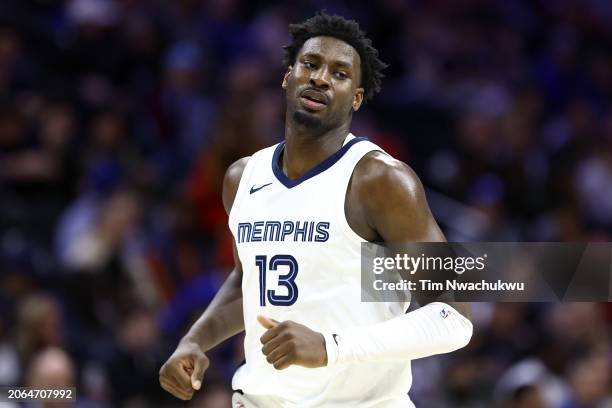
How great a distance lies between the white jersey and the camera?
13.8 ft

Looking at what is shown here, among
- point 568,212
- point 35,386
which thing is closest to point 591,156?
point 568,212

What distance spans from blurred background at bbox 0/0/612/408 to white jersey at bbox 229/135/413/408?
5.69 ft

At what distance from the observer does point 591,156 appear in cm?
1043

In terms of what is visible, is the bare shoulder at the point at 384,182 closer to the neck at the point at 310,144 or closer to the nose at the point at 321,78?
the neck at the point at 310,144

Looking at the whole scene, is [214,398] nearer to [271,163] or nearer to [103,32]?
[271,163]

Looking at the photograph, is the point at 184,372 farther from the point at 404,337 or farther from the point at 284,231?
the point at 404,337

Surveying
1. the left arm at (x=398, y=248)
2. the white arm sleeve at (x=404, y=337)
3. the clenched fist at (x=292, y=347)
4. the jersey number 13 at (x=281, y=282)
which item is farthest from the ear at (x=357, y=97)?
the clenched fist at (x=292, y=347)

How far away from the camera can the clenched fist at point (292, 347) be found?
12.2 ft

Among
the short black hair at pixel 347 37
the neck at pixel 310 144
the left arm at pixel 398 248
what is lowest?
the left arm at pixel 398 248

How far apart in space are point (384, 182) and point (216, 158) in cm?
486

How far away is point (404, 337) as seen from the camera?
12.9ft

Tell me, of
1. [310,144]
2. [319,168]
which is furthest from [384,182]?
[310,144]

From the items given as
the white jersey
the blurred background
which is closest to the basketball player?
the white jersey

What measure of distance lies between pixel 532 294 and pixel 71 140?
5205 millimetres
